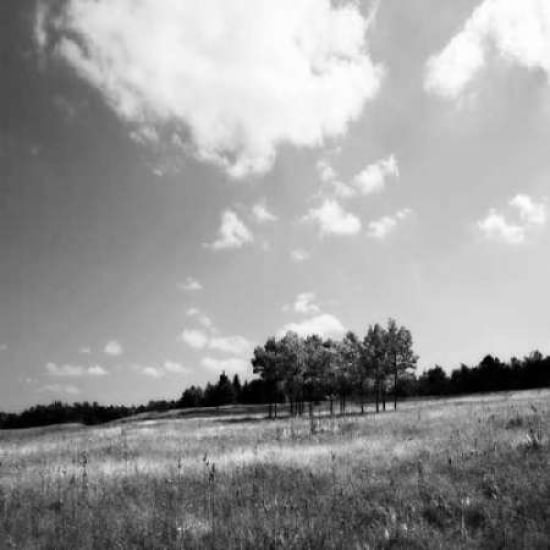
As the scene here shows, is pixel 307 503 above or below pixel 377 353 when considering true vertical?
below

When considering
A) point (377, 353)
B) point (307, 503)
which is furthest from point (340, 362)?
point (307, 503)

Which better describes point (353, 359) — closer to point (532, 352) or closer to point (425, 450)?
point (425, 450)

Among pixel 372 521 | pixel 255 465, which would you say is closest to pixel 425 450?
pixel 255 465

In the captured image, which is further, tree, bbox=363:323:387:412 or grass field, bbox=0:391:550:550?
tree, bbox=363:323:387:412

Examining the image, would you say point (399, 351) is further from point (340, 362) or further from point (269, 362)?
point (269, 362)

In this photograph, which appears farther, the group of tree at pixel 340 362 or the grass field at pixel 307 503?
the group of tree at pixel 340 362

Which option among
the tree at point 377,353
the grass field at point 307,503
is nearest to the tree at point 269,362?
the tree at point 377,353

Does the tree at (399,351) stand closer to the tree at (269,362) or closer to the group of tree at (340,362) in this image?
the group of tree at (340,362)

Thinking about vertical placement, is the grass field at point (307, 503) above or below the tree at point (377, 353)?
below

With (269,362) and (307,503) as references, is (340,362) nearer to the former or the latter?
(269,362)

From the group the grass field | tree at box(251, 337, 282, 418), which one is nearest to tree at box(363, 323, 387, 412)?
tree at box(251, 337, 282, 418)

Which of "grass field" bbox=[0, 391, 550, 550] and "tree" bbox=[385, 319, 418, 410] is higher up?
"tree" bbox=[385, 319, 418, 410]

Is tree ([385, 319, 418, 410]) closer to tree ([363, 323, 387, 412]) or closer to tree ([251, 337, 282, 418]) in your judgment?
tree ([363, 323, 387, 412])

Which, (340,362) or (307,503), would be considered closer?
(307,503)
